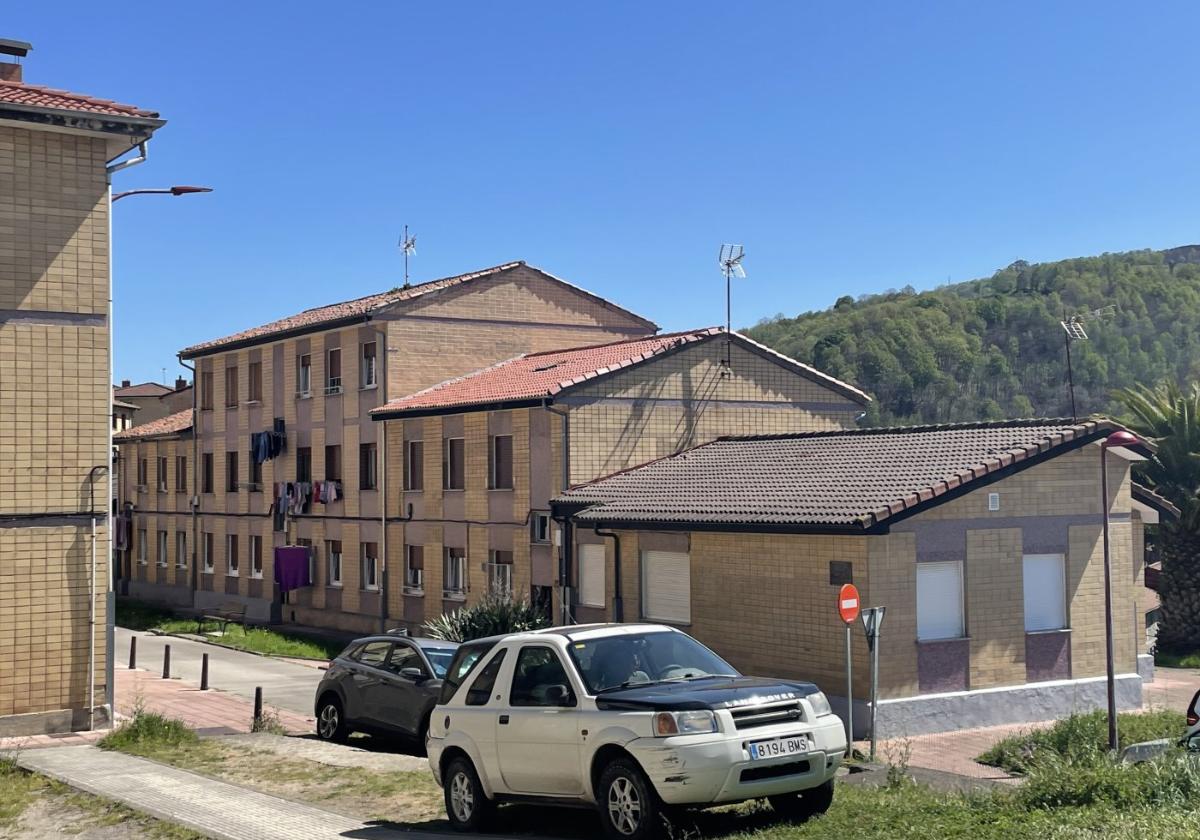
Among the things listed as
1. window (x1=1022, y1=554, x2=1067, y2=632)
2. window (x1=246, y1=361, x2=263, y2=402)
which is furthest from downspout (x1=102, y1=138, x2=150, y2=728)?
window (x1=246, y1=361, x2=263, y2=402)

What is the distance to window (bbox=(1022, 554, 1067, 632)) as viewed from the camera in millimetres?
20594

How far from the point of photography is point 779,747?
31.1 ft

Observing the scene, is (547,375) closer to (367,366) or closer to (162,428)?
(367,366)

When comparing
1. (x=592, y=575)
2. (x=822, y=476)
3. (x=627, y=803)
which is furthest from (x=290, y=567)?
(x=627, y=803)

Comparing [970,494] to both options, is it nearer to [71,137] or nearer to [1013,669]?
[1013,669]

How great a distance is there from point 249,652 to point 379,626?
3.61 m

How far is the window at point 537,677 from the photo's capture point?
414 inches

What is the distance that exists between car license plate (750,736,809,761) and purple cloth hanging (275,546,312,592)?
29.1 m

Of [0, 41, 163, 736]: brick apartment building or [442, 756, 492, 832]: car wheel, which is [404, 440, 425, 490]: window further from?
[442, 756, 492, 832]: car wheel

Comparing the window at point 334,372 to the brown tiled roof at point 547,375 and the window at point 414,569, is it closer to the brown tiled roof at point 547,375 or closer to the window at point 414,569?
the brown tiled roof at point 547,375

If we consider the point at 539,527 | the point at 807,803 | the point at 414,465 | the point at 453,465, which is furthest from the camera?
the point at 414,465

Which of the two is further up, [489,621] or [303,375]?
[303,375]

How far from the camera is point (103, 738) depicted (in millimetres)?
16625

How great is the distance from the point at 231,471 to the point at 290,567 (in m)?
6.88
